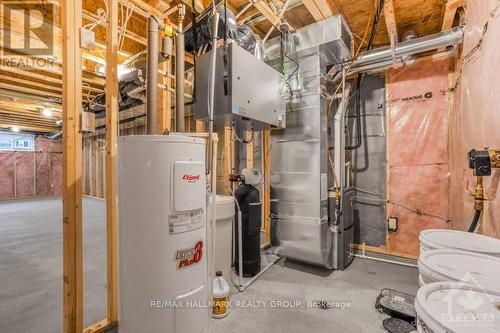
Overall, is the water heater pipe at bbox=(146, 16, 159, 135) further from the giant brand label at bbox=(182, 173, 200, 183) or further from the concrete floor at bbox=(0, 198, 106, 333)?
the concrete floor at bbox=(0, 198, 106, 333)

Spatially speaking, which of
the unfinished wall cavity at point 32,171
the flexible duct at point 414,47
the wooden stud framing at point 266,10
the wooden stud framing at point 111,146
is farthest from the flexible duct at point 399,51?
the unfinished wall cavity at point 32,171

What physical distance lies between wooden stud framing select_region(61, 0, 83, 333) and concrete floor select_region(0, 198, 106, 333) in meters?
0.46

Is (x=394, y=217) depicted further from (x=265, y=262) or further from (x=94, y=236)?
(x=94, y=236)

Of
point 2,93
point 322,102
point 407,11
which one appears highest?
point 407,11

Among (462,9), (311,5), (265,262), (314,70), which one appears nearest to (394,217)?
(265,262)

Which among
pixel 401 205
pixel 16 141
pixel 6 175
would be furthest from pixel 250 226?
pixel 16 141

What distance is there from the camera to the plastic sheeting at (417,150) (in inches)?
113

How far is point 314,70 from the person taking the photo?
2.72 metres

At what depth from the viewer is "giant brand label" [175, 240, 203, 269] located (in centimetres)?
131

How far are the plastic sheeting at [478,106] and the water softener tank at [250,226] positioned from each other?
180cm

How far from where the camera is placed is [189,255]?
1.35 m

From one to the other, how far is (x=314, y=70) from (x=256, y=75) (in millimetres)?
864

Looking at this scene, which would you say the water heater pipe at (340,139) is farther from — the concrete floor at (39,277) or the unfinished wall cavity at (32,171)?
the unfinished wall cavity at (32,171)

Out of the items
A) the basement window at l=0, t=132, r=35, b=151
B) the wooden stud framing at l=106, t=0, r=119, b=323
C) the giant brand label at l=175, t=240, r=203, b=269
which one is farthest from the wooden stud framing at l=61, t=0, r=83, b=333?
the basement window at l=0, t=132, r=35, b=151
